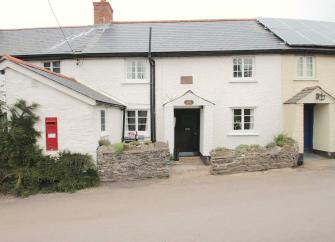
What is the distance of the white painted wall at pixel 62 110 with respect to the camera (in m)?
9.82

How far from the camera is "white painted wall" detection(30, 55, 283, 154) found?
14.4m

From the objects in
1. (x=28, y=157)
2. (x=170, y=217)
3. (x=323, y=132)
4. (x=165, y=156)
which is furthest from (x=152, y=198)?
(x=323, y=132)

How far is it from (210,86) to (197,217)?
914 centimetres

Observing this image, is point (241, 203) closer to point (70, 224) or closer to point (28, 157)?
point (70, 224)

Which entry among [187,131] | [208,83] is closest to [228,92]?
[208,83]

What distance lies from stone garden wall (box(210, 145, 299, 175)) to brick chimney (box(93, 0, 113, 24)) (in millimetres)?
12022

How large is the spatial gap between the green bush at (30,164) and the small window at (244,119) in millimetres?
8125

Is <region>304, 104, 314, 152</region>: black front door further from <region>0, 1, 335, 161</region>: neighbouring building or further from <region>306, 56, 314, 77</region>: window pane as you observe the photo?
<region>306, 56, 314, 77</region>: window pane

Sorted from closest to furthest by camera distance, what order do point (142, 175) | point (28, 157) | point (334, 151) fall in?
point (28, 157) < point (142, 175) < point (334, 151)

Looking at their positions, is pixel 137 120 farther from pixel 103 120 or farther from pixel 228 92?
pixel 228 92

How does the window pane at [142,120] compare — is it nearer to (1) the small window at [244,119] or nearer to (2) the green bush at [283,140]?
(1) the small window at [244,119]

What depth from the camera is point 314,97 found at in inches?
528

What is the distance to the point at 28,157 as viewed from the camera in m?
9.38

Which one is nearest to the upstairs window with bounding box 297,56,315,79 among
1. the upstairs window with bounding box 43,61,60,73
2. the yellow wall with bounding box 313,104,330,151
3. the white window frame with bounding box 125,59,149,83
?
the yellow wall with bounding box 313,104,330,151
